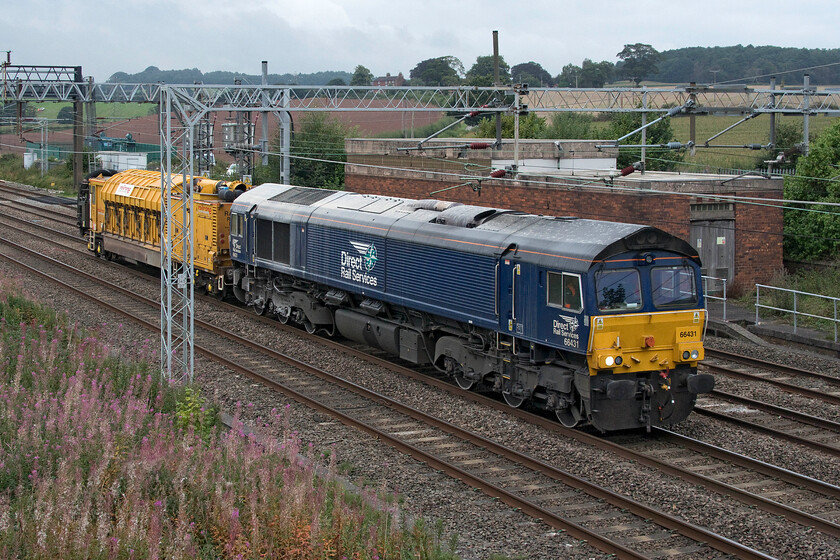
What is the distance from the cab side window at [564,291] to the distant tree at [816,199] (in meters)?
15.0

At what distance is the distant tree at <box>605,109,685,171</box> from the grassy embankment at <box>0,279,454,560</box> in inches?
1281

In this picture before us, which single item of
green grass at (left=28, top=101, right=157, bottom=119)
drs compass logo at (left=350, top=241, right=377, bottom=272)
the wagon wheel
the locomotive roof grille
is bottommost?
the wagon wheel

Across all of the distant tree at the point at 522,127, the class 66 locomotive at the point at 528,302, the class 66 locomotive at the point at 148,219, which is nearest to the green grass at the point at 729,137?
the distant tree at the point at 522,127

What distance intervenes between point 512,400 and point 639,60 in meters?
114

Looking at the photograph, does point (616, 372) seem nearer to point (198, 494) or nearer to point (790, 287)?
point (198, 494)

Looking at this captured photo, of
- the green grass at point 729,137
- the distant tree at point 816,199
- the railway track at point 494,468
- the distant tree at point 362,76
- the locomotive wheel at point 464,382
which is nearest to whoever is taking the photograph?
the railway track at point 494,468

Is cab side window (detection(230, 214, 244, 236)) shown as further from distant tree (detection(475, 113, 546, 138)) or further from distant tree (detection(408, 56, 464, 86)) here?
distant tree (detection(408, 56, 464, 86))

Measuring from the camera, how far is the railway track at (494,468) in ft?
32.4

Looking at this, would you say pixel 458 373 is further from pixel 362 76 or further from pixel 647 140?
pixel 362 76

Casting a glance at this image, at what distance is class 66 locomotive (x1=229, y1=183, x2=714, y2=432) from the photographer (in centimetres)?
1323

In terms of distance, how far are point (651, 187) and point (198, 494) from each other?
18851 mm

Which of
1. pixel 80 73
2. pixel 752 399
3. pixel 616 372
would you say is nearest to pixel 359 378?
pixel 616 372

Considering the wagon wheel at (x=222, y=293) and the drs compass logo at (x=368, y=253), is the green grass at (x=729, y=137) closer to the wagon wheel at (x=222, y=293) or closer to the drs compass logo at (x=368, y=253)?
the wagon wheel at (x=222, y=293)

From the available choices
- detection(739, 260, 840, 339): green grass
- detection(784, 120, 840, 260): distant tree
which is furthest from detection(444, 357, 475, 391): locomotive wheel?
detection(784, 120, 840, 260): distant tree
